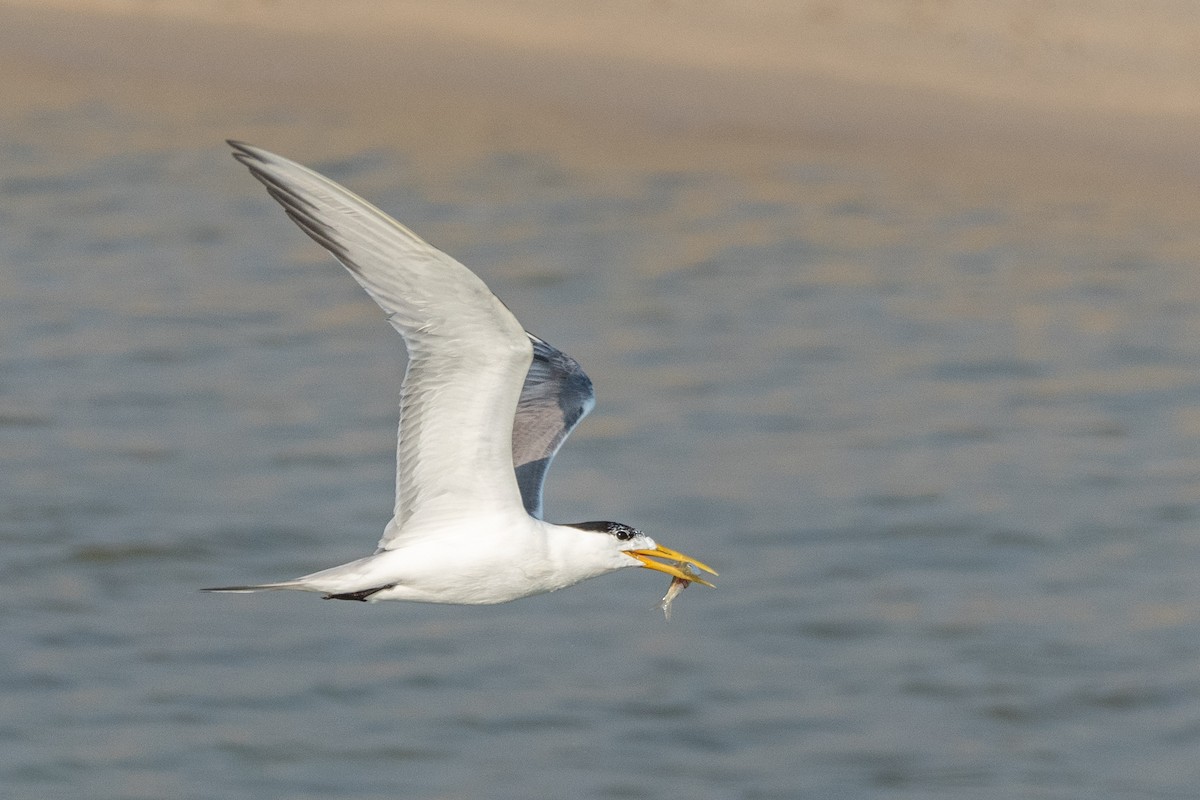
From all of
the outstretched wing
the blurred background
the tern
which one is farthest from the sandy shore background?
the outstretched wing

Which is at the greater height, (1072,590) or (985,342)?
(985,342)

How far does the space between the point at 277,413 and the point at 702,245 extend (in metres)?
5.56

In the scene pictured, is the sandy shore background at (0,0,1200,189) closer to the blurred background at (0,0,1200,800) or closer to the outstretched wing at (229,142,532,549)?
the blurred background at (0,0,1200,800)

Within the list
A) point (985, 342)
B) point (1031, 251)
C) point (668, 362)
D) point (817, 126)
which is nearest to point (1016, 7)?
point (817, 126)

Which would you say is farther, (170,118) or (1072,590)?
(170,118)

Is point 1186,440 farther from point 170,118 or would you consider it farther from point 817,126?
point 170,118

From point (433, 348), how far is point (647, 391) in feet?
26.6

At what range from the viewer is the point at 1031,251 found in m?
18.6

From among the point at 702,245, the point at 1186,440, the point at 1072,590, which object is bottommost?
the point at 1072,590

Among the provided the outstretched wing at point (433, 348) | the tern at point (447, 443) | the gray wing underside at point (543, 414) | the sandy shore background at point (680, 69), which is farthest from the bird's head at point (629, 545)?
the sandy shore background at point (680, 69)

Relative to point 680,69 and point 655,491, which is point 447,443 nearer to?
point 655,491

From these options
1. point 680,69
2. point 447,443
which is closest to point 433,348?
point 447,443

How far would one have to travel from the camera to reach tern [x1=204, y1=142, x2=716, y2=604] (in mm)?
6906

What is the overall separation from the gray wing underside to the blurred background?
2.43 metres
